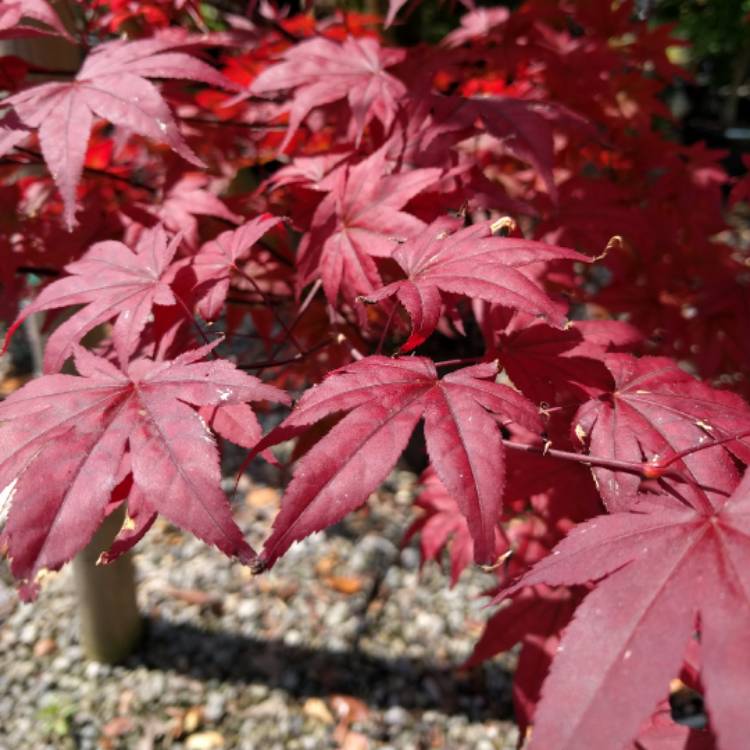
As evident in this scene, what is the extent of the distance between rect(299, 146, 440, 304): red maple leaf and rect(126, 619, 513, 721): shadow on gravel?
4.18ft

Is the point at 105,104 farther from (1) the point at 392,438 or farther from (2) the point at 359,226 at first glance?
(1) the point at 392,438

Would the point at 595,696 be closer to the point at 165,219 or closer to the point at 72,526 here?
the point at 72,526

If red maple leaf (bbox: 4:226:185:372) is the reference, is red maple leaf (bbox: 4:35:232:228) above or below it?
above

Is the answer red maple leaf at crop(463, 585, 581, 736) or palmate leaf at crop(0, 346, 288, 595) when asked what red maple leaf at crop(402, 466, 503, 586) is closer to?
red maple leaf at crop(463, 585, 581, 736)

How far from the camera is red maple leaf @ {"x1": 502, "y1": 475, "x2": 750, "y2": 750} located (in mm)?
449

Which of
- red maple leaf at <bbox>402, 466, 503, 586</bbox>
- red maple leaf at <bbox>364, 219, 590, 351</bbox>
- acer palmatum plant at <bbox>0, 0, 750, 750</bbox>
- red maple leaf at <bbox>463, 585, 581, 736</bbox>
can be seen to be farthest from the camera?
red maple leaf at <bbox>402, 466, 503, 586</bbox>

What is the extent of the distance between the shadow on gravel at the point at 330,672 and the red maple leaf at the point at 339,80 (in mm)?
1391

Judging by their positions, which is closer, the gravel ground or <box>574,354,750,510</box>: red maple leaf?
<box>574,354,750,510</box>: red maple leaf

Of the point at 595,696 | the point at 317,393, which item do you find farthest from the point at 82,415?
the point at 595,696

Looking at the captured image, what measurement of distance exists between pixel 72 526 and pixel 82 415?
0.13 m

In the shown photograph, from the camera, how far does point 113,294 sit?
0.87 meters

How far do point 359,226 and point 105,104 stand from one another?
0.37 meters

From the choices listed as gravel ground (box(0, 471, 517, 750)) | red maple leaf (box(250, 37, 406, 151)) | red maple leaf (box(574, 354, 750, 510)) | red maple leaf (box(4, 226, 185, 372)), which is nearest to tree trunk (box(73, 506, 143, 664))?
gravel ground (box(0, 471, 517, 750))

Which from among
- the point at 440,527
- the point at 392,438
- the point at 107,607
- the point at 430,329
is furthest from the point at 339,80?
the point at 107,607
